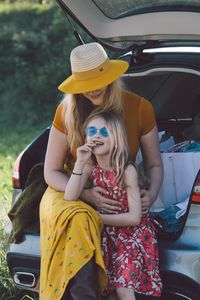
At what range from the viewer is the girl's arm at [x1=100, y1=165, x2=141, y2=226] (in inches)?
147

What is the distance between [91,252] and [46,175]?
616mm

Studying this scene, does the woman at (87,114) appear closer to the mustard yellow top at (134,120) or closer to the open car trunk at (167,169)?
the mustard yellow top at (134,120)

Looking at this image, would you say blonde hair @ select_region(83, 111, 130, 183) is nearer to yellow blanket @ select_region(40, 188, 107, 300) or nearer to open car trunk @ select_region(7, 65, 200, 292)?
yellow blanket @ select_region(40, 188, 107, 300)

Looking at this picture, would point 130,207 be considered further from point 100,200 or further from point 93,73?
point 93,73

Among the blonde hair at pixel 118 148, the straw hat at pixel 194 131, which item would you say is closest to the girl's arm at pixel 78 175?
the blonde hair at pixel 118 148

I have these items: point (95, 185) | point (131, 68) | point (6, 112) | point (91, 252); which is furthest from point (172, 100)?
point (6, 112)

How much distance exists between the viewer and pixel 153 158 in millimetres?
4047

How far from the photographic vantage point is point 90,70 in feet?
12.7

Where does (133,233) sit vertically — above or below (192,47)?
below

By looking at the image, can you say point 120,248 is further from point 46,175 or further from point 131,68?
point 131,68

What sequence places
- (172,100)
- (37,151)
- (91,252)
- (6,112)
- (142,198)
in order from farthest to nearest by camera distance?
(6,112), (172,100), (37,151), (142,198), (91,252)

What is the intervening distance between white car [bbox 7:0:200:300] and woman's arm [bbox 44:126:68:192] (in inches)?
11.6

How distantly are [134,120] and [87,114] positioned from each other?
0.23m

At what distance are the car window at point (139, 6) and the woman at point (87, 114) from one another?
20.7 inches
